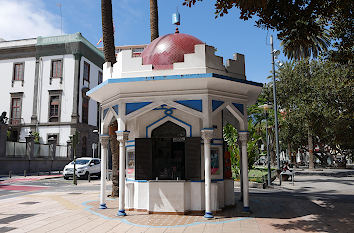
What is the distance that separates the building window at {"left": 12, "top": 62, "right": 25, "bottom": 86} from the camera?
40.2 m

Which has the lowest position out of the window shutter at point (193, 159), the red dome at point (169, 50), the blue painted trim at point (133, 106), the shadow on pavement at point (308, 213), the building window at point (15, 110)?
the shadow on pavement at point (308, 213)

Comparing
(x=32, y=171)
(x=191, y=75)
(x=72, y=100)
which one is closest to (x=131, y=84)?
(x=191, y=75)

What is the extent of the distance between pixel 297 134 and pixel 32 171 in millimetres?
32800

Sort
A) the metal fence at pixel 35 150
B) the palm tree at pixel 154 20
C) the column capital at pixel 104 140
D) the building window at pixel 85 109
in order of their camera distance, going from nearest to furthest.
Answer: the column capital at pixel 104 140 < the palm tree at pixel 154 20 < the metal fence at pixel 35 150 < the building window at pixel 85 109

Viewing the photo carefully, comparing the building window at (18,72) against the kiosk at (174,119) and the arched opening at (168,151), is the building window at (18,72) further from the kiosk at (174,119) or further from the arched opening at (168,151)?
the arched opening at (168,151)

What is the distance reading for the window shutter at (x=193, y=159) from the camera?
980cm

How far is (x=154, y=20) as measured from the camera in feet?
56.4

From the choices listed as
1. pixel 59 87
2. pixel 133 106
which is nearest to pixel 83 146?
pixel 59 87

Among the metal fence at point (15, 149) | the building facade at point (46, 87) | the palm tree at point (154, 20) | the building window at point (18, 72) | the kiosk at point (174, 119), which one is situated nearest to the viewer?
the kiosk at point (174, 119)

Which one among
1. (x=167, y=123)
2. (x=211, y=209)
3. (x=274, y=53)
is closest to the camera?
(x=211, y=209)

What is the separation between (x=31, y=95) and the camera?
129ft

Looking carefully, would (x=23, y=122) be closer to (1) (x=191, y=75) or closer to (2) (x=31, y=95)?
(2) (x=31, y=95)

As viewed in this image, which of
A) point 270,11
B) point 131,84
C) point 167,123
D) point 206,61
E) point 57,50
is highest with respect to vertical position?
point 57,50

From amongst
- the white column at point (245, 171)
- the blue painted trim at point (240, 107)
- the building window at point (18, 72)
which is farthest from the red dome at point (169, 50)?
the building window at point (18, 72)
